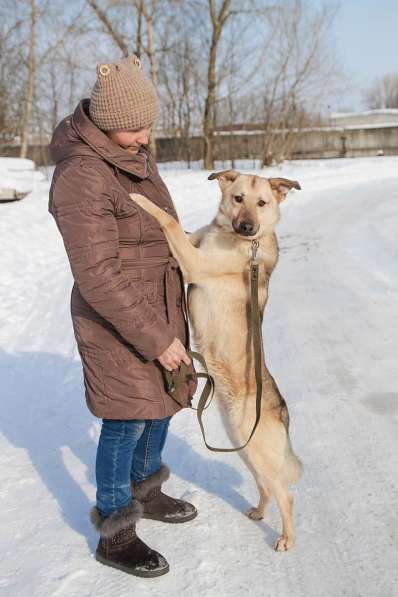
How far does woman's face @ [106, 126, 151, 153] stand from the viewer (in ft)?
8.08

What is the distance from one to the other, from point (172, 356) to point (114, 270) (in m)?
0.46

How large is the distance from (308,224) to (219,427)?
7850mm

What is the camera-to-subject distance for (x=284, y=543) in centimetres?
290

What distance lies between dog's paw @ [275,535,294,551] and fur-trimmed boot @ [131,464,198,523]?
50cm

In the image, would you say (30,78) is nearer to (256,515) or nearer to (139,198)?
(139,198)

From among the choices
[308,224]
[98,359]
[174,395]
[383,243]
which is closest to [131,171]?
[98,359]

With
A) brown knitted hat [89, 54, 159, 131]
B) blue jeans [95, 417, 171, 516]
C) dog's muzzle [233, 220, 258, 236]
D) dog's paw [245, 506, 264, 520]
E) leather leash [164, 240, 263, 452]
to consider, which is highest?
brown knitted hat [89, 54, 159, 131]

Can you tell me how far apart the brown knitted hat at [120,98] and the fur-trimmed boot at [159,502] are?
1.79 metres

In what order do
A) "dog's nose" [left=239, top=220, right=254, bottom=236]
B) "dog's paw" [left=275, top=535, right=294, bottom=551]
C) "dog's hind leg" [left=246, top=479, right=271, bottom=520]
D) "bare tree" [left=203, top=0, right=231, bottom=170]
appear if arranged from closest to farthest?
1. "dog's paw" [left=275, top=535, right=294, bottom=551]
2. "dog's hind leg" [left=246, top=479, right=271, bottom=520]
3. "dog's nose" [left=239, top=220, right=254, bottom=236]
4. "bare tree" [left=203, top=0, right=231, bottom=170]

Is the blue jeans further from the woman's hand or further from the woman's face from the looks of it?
the woman's face

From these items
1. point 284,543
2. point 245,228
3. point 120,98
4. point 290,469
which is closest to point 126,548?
Result: point 284,543

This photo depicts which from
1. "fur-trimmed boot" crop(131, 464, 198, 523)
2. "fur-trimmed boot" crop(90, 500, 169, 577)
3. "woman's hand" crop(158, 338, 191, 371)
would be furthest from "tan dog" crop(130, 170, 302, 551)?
"fur-trimmed boot" crop(90, 500, 169, 577)

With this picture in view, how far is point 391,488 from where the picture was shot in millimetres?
3279

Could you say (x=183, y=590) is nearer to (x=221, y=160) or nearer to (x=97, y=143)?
(x=97, y=143)
